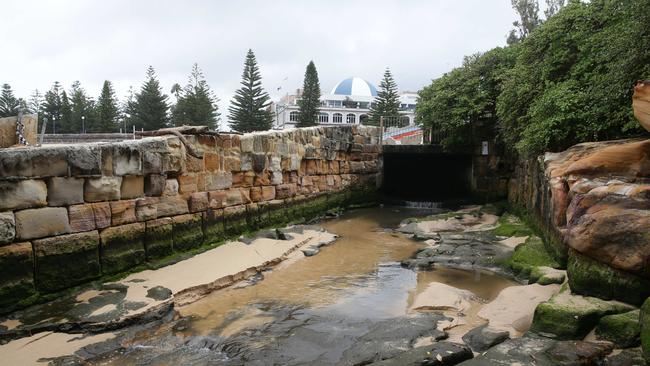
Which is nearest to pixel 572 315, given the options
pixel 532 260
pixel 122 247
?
pixel 532 260

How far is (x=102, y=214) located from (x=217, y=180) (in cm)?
262

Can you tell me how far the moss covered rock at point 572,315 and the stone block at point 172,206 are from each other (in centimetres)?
506

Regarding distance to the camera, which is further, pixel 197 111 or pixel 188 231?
pixel 197 111

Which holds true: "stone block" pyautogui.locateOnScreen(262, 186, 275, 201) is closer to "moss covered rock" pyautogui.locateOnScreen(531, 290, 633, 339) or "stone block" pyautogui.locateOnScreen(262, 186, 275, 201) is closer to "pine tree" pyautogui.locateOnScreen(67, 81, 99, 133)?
"moss covered rock" pyautogui.locateOnScreen(531, 290, 633, 339)

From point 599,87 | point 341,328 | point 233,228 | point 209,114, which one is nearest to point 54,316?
point 341,328

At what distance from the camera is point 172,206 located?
6.91m

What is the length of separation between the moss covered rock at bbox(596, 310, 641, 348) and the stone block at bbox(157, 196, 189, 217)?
18.2ft

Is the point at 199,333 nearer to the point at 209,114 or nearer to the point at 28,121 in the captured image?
the point at 28,121

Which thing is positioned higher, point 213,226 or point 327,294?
point 213,226

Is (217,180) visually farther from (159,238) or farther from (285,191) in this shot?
(285,191)

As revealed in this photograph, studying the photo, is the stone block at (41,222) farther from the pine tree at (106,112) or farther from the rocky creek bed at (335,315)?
the pine tree at (106,112)

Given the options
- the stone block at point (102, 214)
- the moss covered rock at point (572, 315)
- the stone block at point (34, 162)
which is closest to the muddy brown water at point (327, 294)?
the moss covered rock at point (572, 315)

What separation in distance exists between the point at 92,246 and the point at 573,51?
27.6 ft

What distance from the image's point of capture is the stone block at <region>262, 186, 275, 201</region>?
9.83m
